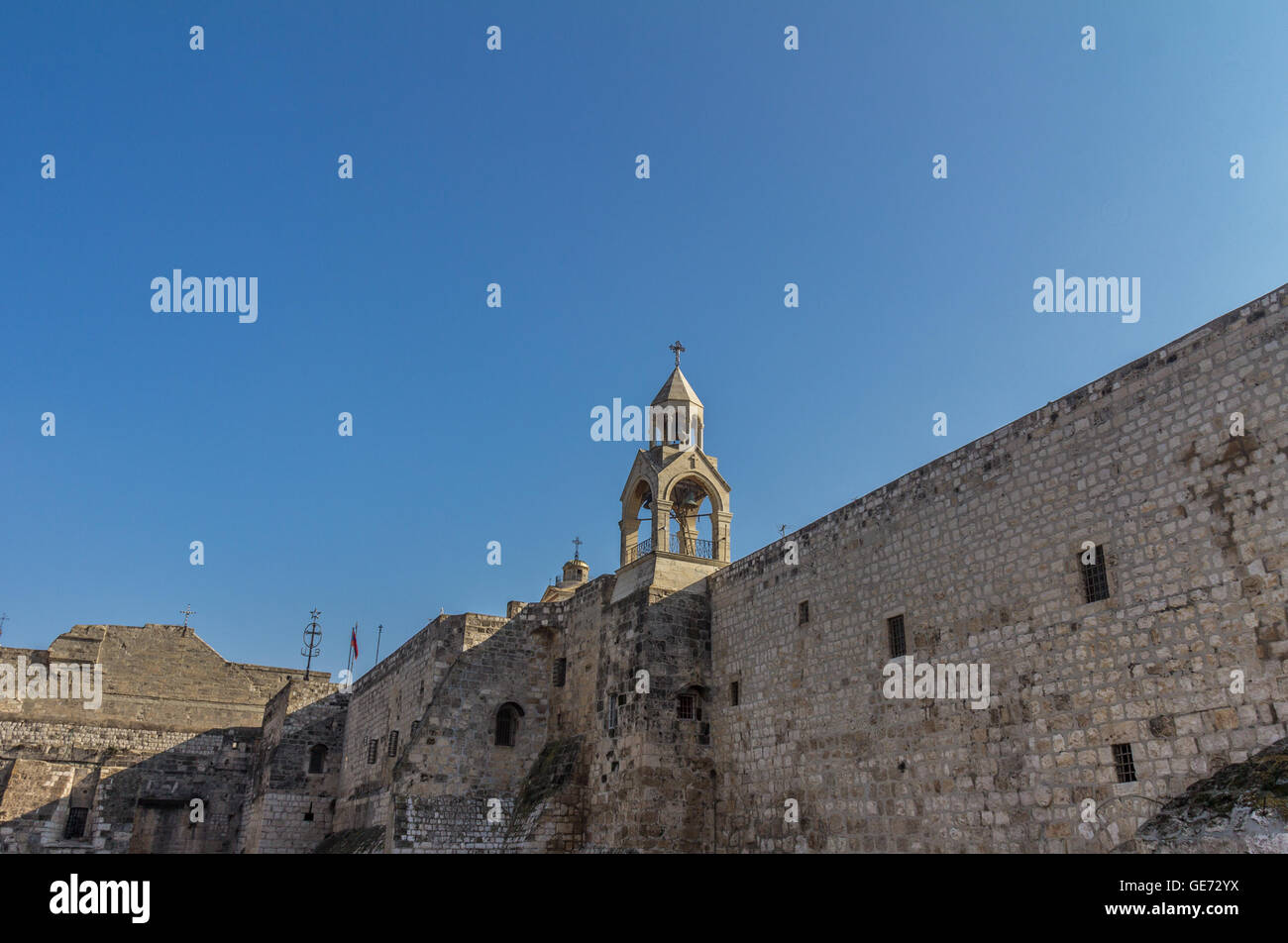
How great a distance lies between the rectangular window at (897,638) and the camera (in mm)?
14867

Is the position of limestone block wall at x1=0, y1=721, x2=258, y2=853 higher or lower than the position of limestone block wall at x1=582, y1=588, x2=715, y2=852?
lower

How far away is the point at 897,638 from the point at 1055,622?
3117mm

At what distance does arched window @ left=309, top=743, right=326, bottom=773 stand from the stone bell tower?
576 inches

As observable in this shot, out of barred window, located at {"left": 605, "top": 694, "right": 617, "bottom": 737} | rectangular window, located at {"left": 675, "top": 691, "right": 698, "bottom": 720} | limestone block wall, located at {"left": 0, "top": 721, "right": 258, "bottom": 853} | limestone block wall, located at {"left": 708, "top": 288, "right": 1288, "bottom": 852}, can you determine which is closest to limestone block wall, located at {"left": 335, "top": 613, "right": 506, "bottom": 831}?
barred window, located at {"left": 605, "top": 694, "right": 617, "bottom": 737}

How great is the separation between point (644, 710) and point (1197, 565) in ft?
35.8

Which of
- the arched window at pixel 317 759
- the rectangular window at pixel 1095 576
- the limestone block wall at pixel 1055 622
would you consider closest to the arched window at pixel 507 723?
the limestone block wall at pixel 1055 622

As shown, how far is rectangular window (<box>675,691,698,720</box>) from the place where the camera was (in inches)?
759

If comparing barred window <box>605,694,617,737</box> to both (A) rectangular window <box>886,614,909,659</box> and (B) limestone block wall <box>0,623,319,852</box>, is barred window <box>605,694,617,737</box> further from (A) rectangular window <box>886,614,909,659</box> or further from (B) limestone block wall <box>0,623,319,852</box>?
(B) limestone block wall <box>0,623,319,852</box>

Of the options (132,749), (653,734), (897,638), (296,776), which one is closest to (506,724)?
(653,734)

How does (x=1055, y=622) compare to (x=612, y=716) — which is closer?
(x=1055, y=622)

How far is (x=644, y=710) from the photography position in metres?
18.9

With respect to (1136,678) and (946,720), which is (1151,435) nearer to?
(1136,678)

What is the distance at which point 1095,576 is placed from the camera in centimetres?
1198

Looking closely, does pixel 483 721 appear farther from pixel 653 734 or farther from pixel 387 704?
pixel 387 704
